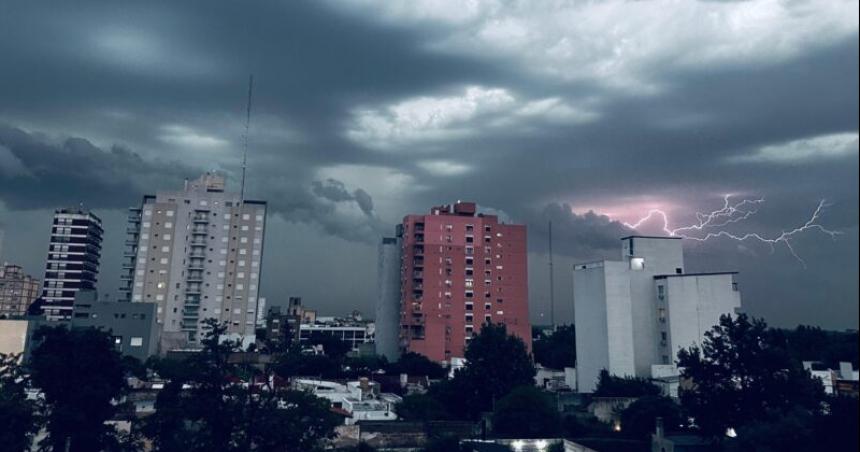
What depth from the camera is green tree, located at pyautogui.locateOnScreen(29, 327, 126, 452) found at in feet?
95.9

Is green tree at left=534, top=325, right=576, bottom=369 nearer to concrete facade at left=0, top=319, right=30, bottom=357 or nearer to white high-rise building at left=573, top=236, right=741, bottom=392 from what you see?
white high-rise building at left=573, top=236, right=741, bottom=392

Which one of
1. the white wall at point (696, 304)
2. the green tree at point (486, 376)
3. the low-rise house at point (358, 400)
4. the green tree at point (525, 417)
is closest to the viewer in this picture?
the green tree at point (525, 417)

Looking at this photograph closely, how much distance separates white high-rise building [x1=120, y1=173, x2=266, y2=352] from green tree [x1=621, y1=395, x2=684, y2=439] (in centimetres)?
7223

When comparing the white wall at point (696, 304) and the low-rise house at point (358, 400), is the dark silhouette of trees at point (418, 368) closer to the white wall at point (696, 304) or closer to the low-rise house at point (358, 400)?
the low-rise house at point (358, 400)

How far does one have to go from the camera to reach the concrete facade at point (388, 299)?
105000 mm

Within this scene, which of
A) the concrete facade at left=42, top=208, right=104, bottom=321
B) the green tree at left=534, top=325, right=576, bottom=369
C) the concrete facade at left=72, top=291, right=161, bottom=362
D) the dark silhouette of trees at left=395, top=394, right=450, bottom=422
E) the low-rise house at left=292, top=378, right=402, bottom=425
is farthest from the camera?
the concrete facade at left=42, top=208, right=104, bottom=321

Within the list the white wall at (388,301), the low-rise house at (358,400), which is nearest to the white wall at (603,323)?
the low-rise house at (358,400)

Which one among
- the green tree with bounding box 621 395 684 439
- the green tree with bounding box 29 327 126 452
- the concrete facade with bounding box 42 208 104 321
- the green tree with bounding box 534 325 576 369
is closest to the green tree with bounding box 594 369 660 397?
the green tree with bounding box 621 395 684 439

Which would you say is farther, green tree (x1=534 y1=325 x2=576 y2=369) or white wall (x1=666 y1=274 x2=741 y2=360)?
green tree (x1=534 y1=325 x2=576 y2=369)

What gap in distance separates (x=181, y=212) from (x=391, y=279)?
134 ft

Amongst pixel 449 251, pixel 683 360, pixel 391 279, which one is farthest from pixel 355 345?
pixel 683 360

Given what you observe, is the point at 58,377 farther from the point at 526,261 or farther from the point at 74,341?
the point at 526,261

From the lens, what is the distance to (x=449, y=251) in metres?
101

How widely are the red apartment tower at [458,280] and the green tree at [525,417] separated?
167 feet
